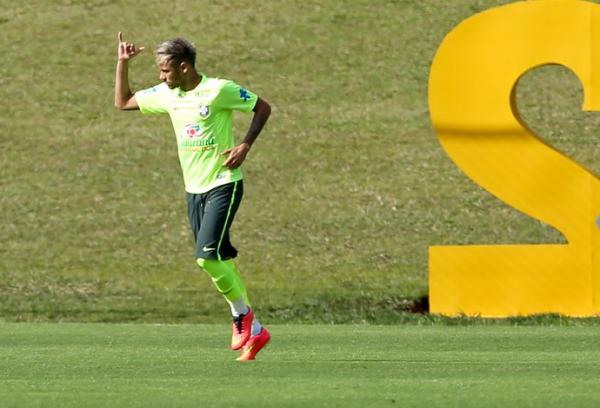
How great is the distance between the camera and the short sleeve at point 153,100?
1120 centimetres

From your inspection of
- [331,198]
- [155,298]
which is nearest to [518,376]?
[155,298]

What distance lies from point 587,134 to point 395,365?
16490 millimetres

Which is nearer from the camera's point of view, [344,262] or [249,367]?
[249,367]

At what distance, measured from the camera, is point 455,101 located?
17.4 meters

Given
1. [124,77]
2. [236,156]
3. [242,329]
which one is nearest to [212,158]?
[236,156]

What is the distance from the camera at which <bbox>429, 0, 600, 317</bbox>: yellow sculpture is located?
1700 cm

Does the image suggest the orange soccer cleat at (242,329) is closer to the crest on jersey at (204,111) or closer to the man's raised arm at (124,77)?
the crest on jersey at (204,111)

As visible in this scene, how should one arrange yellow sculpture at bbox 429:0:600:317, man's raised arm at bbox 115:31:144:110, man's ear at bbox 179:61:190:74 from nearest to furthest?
man's ear at bbox 179:61:190:74 → man's raised arm at bbox 115:31:144:110 → yellow sculpture at bbox 429:0:600:317

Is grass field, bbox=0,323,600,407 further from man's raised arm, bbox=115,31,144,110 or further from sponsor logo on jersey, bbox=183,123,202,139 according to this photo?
man's raised arm, bbox=115,31,144,110

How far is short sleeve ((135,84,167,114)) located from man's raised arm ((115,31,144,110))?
62mm

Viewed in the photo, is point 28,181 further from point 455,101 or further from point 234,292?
point 234,292

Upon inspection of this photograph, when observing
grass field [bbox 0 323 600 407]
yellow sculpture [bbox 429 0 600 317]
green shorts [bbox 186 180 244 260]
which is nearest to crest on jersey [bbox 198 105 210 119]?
green shorts [bbox 186 180 244 260]

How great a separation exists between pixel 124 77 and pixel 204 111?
739 mm

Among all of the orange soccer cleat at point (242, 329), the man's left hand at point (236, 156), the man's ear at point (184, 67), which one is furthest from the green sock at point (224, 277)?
the man's ear at point (184, 67)
